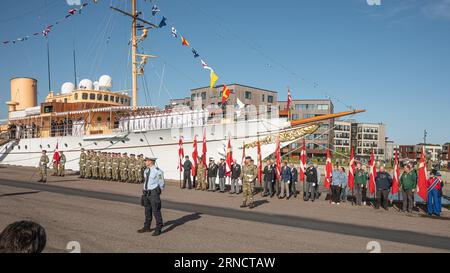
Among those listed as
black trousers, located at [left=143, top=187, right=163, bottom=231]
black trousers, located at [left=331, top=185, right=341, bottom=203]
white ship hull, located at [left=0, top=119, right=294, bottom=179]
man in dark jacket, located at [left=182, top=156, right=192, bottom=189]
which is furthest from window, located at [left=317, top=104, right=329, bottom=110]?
black trousers, located at [left=143, top=187, right=163, bottom=231]

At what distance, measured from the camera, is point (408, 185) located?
1212cm

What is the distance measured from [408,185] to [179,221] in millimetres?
8252

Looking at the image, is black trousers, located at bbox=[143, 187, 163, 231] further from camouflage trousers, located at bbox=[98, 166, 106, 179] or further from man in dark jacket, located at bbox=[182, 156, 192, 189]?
camouflage trousers, located at bbox=[98, 166, 106, 179]

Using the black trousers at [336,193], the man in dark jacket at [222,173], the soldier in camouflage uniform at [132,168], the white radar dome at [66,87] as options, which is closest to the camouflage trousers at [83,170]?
the soldier in camouflage uniform at [132,168]

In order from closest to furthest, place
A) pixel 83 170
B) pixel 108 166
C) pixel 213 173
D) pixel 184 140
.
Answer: pixel 213 173
pixel 184 140
pixel 108 166
pixel 83 170

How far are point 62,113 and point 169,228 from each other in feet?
66.3

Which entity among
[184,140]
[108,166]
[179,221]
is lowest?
[179,221]

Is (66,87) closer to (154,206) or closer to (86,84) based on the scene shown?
(86,84)

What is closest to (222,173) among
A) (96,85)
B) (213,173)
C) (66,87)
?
(213,173)

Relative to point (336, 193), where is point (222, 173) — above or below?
above
